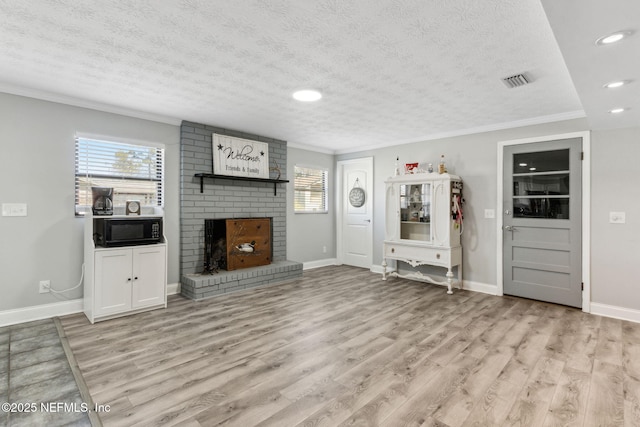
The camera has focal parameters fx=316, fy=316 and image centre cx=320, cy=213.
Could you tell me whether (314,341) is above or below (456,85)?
below

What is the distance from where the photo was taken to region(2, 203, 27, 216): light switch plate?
310 centimetres

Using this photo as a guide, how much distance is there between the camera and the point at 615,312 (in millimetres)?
3465

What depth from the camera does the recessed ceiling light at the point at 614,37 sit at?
1.57m

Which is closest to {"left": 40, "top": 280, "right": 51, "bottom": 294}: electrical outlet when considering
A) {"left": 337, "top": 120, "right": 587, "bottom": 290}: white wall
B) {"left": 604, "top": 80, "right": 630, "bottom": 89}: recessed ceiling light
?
{"left": 337, "top": 120, "right": 587, "bottom": 290}: white wall

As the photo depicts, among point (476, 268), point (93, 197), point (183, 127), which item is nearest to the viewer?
point (93, 197)

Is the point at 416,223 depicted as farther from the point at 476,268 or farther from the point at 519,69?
the point at 519,69

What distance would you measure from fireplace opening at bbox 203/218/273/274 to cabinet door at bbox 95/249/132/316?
1.11 metres

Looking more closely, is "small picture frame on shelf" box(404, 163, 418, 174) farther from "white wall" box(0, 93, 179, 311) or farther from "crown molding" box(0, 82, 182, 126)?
"white wall" box(0, 93, 179, 311)

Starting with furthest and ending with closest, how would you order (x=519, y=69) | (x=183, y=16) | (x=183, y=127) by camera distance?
1. (x=183, y=127)
2. (x=519, y=69)
3. (x=183, y=16)

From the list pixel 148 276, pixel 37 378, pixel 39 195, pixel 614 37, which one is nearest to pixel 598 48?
pixel 614 37

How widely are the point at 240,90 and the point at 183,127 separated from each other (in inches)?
59.5

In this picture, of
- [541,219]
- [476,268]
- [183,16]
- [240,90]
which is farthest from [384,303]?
[183,16]

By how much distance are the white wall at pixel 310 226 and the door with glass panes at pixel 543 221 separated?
3.07m

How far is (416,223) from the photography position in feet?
15.9
